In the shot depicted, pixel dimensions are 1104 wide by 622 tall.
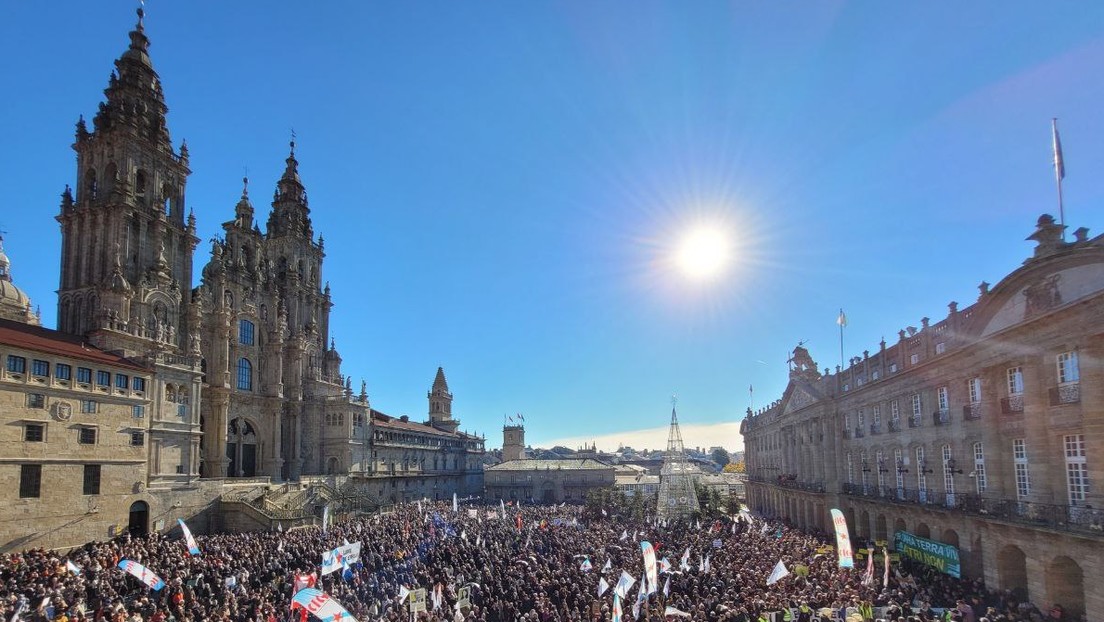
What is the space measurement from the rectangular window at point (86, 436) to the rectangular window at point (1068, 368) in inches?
1780

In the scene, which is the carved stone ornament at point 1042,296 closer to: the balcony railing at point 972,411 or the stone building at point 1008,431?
the stone building at point 1008,431

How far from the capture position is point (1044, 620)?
2148 centimetres

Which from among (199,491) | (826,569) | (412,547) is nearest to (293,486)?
(199,491)

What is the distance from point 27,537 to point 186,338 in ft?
66.9

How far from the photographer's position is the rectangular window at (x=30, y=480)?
32.7 metres

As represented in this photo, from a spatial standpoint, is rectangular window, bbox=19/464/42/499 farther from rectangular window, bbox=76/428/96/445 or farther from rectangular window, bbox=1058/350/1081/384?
rectangular window, bbox=1058/350/1081/384

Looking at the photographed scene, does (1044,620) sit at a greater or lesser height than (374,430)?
lesser

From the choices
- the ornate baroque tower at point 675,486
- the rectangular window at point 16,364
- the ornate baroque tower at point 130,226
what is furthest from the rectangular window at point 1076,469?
the ornate baroque tower at point 130,226

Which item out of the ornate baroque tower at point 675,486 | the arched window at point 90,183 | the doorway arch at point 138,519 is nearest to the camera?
the doorway arch at point 138,519

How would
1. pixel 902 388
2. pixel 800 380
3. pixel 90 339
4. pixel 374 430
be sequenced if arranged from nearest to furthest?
pixel 902 388, pixel 90 339, pixel 800 380, pixel 374 430

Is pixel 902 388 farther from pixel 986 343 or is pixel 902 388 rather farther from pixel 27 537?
pixel 27 537

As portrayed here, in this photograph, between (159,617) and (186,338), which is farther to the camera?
(186,338)

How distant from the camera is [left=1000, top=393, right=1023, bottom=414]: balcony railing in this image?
2551 cm

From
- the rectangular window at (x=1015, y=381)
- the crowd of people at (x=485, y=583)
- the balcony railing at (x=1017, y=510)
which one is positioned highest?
the rectangular window at (x=1015, y=381)
